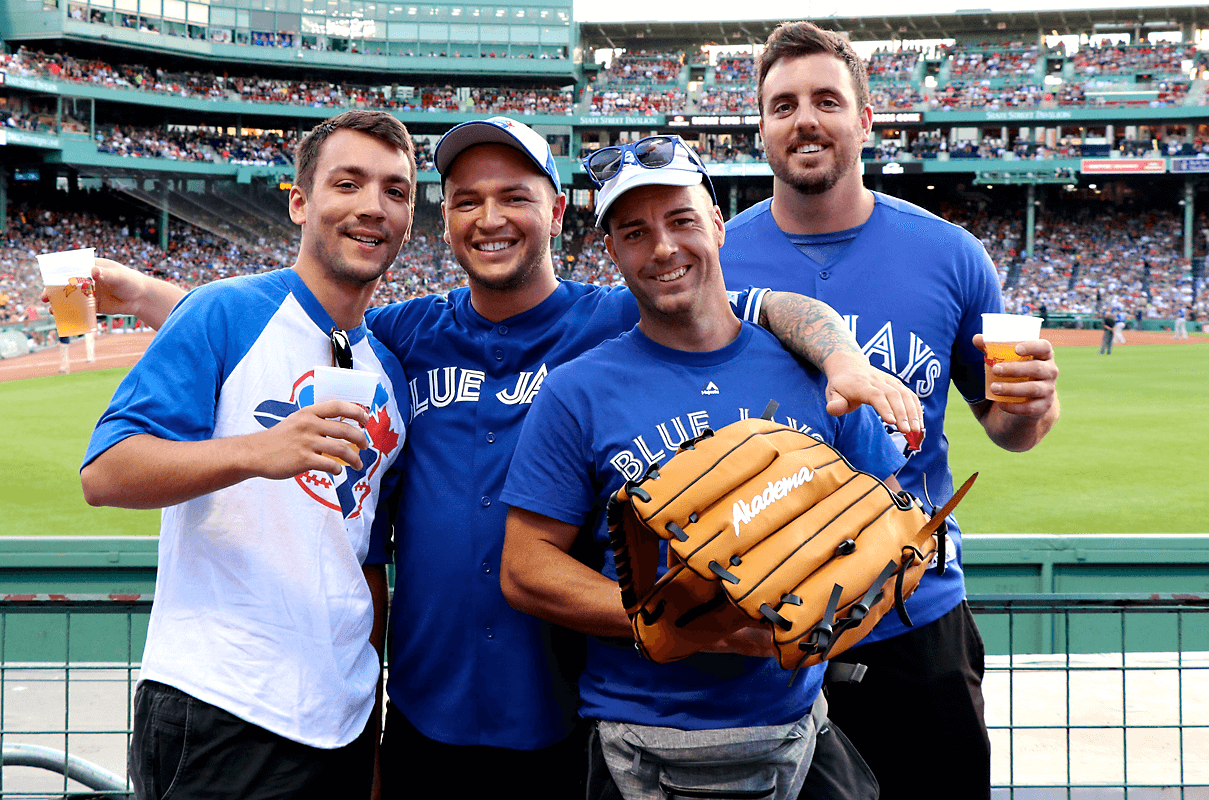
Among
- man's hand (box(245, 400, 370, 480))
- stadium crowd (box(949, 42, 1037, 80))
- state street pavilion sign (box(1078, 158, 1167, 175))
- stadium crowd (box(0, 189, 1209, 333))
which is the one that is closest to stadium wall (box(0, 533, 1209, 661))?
man's hand (box(245, 400, 370, 480))

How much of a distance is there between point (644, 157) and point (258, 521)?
1320mm

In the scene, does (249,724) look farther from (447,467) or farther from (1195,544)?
(1195,544)

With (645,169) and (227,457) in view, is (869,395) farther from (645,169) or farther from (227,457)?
(227,457)

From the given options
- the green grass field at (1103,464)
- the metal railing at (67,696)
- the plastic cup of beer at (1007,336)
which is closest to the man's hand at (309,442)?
the metal railing at (67,696)

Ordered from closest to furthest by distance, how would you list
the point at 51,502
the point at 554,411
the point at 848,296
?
the point at 554,411 → the point at 848,296 → the point at 51,502

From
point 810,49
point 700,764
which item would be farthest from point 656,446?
point 810,49

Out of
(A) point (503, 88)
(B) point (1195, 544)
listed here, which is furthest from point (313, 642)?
(A) point (503, 88)

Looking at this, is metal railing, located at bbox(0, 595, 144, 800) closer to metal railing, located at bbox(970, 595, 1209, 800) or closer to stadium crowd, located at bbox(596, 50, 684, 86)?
metal railing, located at bbox(970, 595, 1209, 800)

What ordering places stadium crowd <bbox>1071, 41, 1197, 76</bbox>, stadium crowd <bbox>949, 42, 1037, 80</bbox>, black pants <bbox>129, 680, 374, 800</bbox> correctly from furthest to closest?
stadium crowd <bbox>949, 42, 1037, 80</bbox> < stadium crowd <bbox>1071, 41, 1197, 76</bbox> < black pants <bbox>129, 680, 374, 800</bbox>

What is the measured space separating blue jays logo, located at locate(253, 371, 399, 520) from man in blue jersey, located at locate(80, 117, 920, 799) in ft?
0.34

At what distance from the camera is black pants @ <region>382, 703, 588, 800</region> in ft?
8.37

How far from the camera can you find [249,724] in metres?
2.31

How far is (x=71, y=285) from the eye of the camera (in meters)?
3.01

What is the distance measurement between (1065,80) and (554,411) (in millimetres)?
54178
